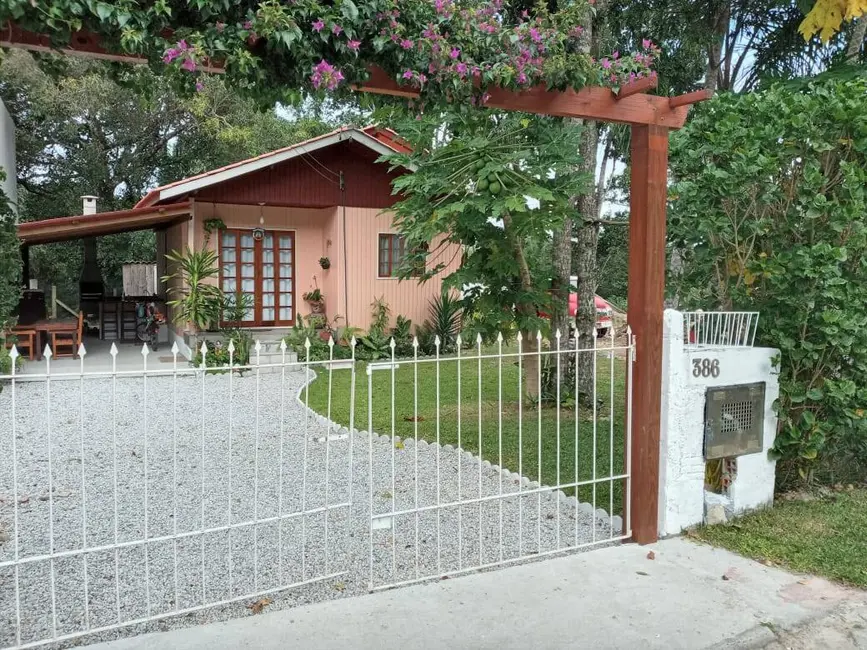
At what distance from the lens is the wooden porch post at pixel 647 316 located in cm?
447

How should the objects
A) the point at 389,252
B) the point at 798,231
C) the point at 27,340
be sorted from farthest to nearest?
the point at 389,252 < the point at 27,340 < the point at 798,231

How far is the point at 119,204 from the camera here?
24359 millimetres

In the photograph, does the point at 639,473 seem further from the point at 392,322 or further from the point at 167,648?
the point at 392,322

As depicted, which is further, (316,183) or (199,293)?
(316,183)

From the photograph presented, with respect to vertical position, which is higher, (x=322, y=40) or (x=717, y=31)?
(x=717, y=31)

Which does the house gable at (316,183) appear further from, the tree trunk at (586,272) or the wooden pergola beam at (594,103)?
the wooden pergola beam at (594,103)

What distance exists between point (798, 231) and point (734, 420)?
1.57 m

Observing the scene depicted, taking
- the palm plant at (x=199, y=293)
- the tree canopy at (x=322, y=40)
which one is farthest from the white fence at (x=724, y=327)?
the palm plant at (x=199, y=293)

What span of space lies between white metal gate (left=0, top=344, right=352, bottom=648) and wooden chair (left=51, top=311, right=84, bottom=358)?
2.77m

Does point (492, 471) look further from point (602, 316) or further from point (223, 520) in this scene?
point (602, 316)

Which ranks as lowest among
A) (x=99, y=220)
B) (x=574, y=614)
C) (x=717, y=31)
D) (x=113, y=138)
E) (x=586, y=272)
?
(x=574, y=614)

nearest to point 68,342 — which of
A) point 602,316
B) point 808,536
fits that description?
point 808,536

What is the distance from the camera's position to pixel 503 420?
7828 millimetres

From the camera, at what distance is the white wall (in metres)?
4.53
